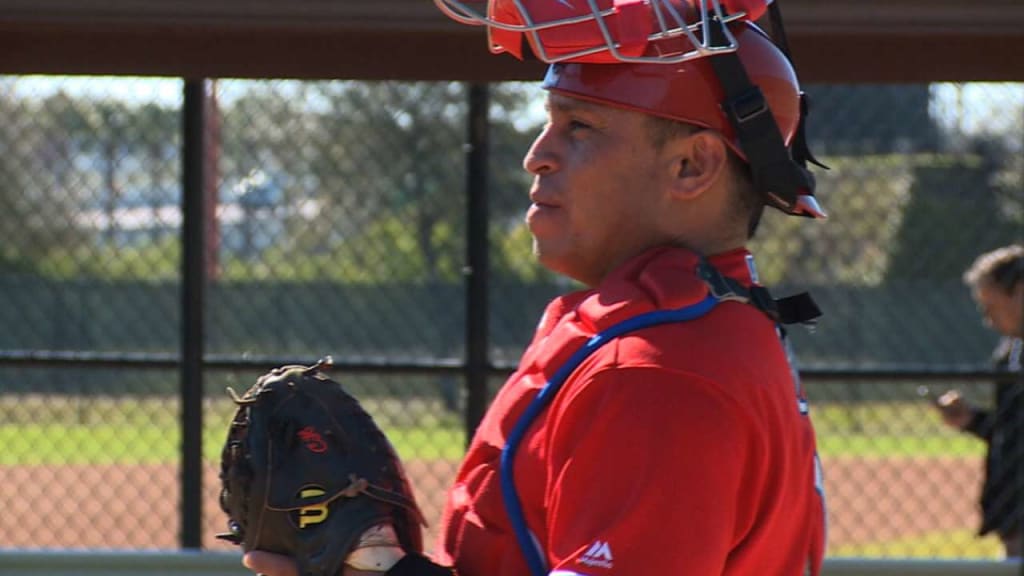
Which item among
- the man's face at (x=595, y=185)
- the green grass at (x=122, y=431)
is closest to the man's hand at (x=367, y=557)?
the man's face at (x=595, y=185)

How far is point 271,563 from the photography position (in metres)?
1.85

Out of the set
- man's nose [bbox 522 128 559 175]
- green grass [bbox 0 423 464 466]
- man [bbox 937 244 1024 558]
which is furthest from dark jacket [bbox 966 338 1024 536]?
green grass [bbox 0 423 464 466]

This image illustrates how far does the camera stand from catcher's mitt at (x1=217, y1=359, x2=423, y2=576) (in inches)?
71.2

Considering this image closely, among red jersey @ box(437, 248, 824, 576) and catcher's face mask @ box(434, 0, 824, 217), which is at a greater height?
catcher's face mask @ box(434, 0, 824, 217)

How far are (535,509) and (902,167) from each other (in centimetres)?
906

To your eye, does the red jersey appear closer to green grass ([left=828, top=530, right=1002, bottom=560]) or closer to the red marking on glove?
the red marking on glove

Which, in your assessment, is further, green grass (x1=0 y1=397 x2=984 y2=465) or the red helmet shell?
green grass (x1=0 y1=397 x2=984 y2=465)

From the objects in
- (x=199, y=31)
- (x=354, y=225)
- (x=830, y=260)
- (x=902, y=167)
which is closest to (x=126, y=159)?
(x=354, y=225)

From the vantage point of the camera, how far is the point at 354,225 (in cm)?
834

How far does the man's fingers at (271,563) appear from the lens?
6.04ft

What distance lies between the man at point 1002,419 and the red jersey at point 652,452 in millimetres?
4895

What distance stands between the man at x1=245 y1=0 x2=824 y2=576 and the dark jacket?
15.8ft

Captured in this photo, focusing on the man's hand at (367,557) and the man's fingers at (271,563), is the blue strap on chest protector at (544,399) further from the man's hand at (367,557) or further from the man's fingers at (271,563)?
→ the man's fingers at (271,563)

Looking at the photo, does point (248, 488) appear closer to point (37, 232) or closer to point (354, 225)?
point (354, 225)
